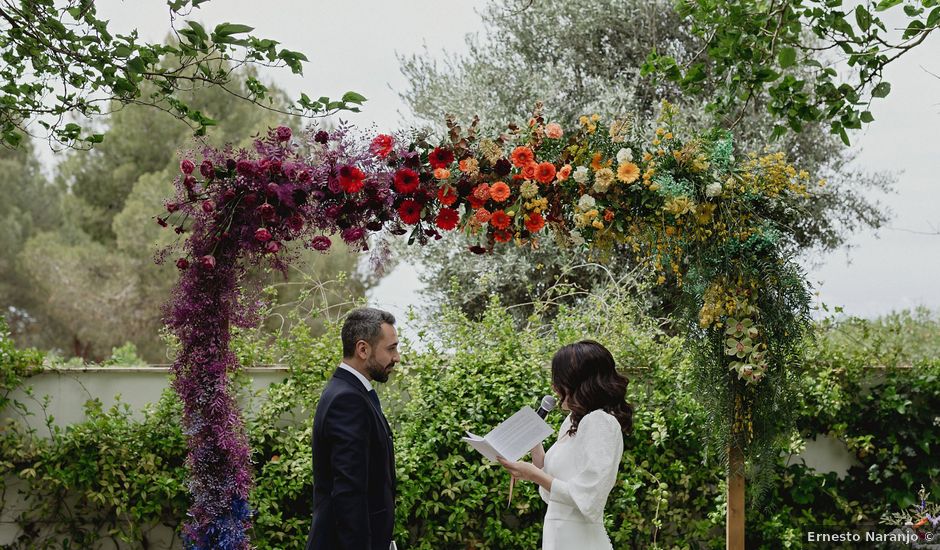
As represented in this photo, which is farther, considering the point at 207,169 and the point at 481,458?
the point at 481,458

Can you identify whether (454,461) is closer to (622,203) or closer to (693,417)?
(693,417)

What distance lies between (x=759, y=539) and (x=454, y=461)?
6.40ft

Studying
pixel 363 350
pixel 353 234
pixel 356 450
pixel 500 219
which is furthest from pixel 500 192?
pixel 356 450

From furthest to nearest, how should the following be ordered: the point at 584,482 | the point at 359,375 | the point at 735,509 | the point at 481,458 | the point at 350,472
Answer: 1. the point at 481,458
2. the point at 735,509
3. the point at 584,482
4. the point at 359,375
5. the point at 350,472

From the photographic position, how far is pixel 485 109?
35.2 ft

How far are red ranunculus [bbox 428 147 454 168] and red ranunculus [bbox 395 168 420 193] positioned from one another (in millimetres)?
94

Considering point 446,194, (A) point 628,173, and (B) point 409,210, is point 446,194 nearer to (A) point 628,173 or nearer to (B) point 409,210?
(B) point 409,210

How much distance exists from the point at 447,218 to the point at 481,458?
1.97 meters

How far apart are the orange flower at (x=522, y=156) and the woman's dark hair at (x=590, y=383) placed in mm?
891

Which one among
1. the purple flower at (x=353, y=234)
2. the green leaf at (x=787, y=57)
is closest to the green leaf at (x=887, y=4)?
the green leaf at (x=787, y=57)

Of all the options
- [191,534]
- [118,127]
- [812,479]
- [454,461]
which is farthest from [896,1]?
[118,127]

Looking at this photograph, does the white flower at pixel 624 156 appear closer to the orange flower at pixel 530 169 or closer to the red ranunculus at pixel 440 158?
the orange flower at pixel 530 169

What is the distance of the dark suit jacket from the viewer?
8.96 feet

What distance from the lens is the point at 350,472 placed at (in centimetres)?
275
